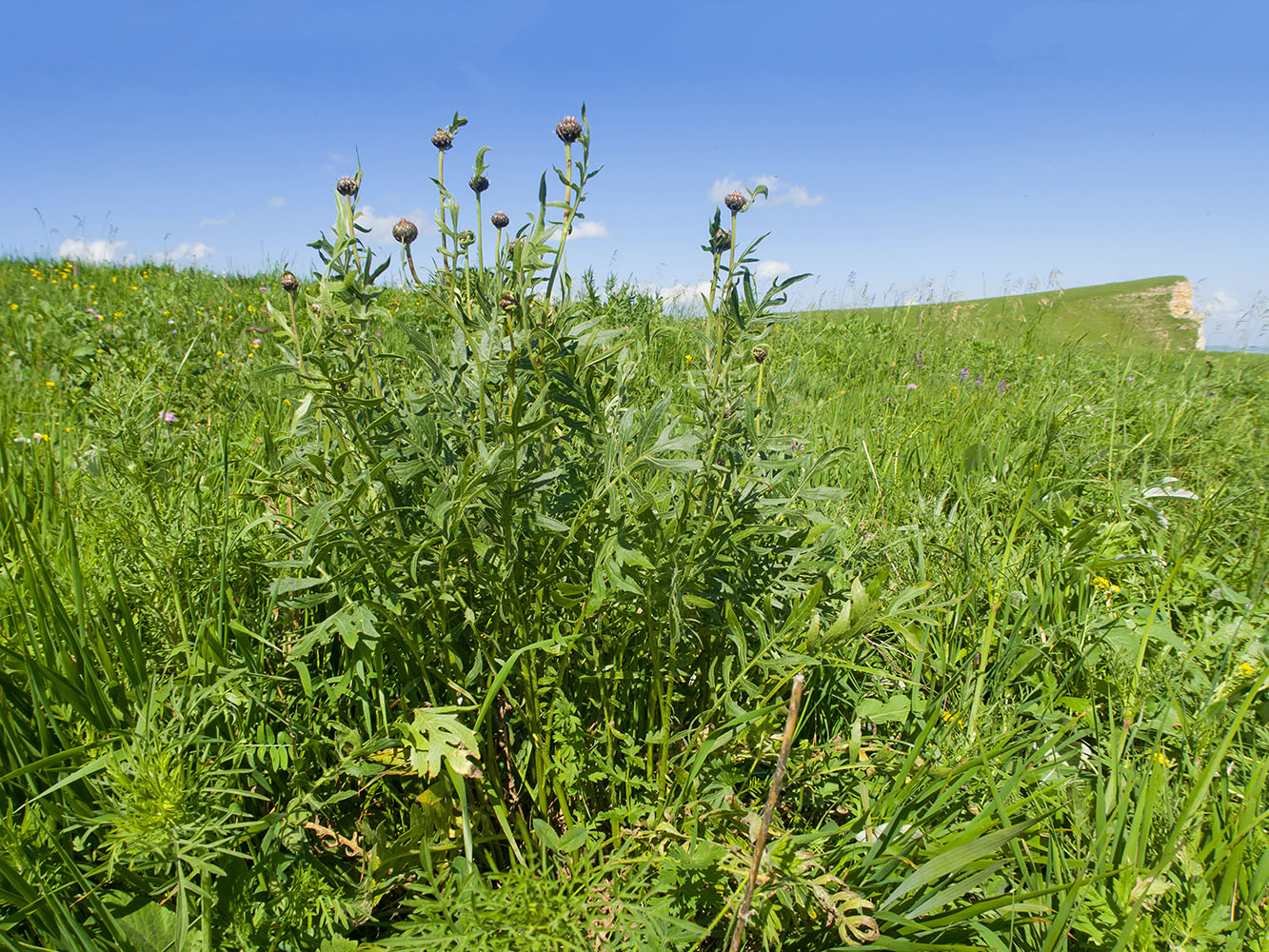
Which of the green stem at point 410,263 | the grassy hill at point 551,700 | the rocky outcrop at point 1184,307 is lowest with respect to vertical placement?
the grassy hill at point 551,700

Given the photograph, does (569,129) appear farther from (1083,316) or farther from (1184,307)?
(1184,307)

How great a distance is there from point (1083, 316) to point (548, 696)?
7.61 meters

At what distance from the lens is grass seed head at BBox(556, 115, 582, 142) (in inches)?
50.0

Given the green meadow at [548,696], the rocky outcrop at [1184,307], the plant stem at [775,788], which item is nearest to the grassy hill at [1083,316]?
the rocky outcrop at [1184,307]

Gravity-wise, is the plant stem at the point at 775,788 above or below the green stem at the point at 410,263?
below

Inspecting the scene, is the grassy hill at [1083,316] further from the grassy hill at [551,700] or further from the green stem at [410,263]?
A: the green stem at [410,263]

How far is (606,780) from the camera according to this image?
143cm

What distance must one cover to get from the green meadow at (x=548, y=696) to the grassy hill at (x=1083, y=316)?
4.23 m

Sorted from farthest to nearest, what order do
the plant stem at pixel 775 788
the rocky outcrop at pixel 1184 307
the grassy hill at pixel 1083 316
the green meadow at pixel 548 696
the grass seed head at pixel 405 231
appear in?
the rocky outcrop at pixel 1184 307
the grassy hill at pixel 1083 316
the grass seed head at pixel 405 231
the green meadow at pixel 548 696
the plant stem at pixel 775 788

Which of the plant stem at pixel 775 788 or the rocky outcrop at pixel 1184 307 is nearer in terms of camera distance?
the plant stem at pixel 775 788

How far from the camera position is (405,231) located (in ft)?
4.33

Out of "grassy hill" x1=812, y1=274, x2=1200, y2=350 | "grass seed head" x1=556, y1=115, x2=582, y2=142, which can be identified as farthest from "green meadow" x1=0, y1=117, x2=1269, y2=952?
"grassy hill" x1=812, y1=274, x2=1200, y2=350

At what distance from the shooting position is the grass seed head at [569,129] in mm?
A: 1271

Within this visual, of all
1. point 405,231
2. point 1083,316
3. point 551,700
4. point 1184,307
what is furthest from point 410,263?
point 1184,307
